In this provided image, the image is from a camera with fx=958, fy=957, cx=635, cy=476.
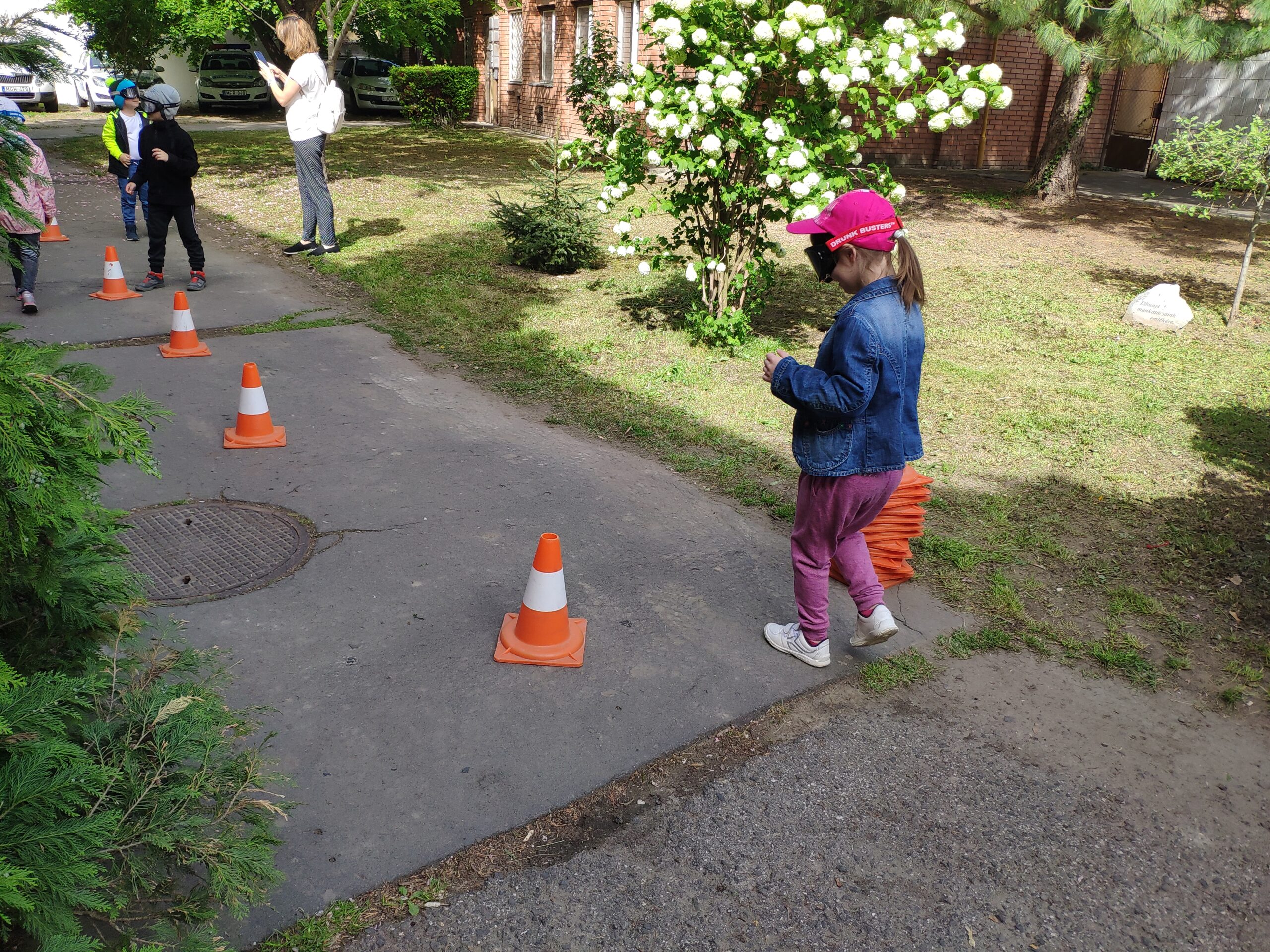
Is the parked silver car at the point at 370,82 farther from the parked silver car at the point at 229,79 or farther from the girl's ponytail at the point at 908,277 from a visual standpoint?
the girl's ponytail at the point at 908,277

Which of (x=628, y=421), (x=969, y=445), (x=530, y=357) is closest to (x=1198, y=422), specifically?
(x=969, y=445)

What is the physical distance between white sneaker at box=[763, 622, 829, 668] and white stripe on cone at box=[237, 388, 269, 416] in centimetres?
350

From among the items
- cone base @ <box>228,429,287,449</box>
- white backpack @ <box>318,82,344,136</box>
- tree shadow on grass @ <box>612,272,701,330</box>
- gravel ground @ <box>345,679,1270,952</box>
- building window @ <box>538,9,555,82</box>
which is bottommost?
gravel ground @ <box>345,679,1270,952</box>

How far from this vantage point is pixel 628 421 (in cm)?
669

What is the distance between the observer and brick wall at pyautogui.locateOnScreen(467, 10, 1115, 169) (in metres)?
20.2

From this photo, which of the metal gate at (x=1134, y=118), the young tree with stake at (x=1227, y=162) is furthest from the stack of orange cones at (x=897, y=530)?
the metal gate at (x=1134, y=118)

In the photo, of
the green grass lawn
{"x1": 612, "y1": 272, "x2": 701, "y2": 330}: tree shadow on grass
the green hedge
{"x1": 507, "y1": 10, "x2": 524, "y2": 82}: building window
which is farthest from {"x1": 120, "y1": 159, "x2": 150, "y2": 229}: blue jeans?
the green hedge

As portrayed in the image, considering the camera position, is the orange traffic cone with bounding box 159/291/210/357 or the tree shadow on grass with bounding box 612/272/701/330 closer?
the orange traffic cone with bounding box 159/291/210/357

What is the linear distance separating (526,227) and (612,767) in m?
8.04

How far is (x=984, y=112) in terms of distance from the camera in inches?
786

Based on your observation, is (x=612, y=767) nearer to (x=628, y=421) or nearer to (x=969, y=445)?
(x=628, y=421)

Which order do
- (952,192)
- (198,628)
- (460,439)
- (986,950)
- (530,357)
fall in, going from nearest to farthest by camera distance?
(986,950) → (198,628) → (460,439) → (530,357) → (952,192)

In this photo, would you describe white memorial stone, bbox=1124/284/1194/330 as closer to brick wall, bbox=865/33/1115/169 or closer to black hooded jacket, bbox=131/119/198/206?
black hooded jacket, bbox=131/119/198/206

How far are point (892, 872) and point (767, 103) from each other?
228 inches
